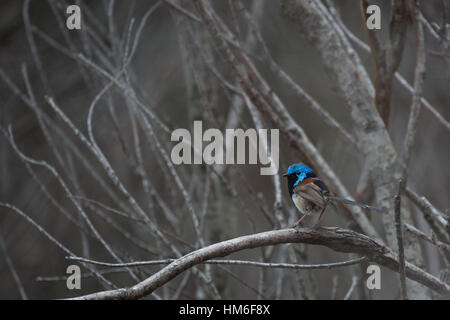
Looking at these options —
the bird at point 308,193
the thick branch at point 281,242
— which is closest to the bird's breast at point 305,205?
the bird at point 308,193

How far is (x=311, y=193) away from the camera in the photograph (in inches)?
97.9

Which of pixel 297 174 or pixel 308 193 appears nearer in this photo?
pixel 308 193

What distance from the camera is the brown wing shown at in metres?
2.45

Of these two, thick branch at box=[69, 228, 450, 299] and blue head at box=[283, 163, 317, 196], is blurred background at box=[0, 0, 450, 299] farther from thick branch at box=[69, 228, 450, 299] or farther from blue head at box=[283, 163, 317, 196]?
thick branch at box=[69, 228, 450, 299]

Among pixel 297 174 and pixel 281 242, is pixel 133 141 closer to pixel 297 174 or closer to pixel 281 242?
pixel 297 174

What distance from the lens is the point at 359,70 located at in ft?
10.7

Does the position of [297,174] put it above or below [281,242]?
above

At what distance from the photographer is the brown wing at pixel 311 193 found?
2453 mm
